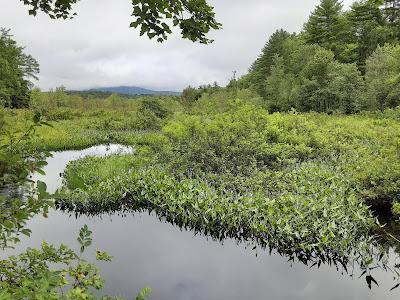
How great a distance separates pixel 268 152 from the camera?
15547 millimetres

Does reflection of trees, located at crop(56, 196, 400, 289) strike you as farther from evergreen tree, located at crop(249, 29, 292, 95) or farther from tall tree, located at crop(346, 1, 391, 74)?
evergreen tree, located at crop(249, 29, 292, 95)

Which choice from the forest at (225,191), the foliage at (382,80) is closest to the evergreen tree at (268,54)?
the foliage at (382,80)

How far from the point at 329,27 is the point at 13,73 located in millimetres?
41905

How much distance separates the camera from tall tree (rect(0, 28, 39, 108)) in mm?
45916

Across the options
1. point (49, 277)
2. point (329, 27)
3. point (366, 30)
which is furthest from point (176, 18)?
point (366, 30)

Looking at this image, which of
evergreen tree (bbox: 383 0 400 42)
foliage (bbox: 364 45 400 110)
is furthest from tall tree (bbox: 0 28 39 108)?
evergreen tree (bbox: 383 0 400 42)

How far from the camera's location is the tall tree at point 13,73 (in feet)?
151

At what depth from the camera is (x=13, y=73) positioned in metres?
50.5

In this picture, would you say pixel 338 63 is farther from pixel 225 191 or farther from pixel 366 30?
pixel 225 191

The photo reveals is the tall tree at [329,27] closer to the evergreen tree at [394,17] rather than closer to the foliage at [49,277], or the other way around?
the evergreen tree at [394,17]

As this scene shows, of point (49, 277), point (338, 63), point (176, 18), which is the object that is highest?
point (338, 63)

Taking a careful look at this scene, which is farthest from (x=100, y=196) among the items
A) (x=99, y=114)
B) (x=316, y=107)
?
(x=99, y=114)

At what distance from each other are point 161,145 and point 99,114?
46.5m

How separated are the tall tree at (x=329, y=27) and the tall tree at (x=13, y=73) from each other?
3878 centimetres
